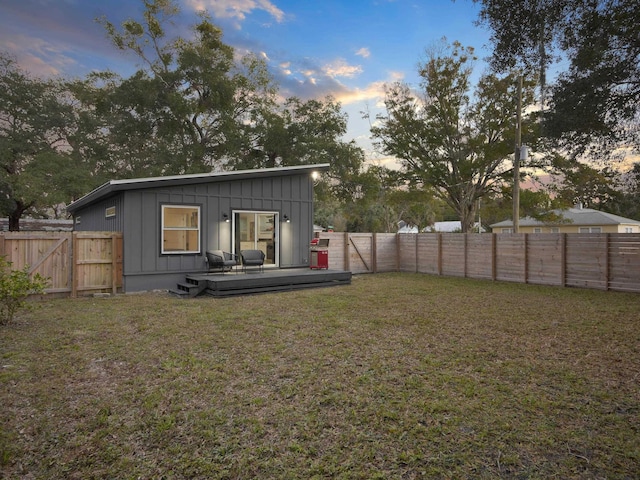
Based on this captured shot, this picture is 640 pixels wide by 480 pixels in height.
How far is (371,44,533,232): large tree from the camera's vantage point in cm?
1961

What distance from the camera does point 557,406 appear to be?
325 centimetres

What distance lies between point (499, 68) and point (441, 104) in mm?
18371

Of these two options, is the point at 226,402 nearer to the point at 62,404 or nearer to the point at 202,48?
the point at 62,404

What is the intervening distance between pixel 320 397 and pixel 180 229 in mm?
8097

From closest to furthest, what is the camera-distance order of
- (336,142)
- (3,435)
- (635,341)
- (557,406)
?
(3,435) < (557,406) < (635,341) < (336,142)

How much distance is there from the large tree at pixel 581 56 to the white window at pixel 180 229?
28.0ft

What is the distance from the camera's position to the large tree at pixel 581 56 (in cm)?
324

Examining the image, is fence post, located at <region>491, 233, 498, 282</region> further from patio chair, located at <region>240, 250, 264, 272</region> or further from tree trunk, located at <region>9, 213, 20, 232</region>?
tree trunk, located at <region>9, 213, 20, 232</region>

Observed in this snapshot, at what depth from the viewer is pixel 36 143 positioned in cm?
2072

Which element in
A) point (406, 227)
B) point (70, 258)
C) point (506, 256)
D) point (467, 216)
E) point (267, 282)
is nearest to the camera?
point (70, 258)

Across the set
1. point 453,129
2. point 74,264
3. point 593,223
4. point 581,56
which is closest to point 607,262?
point 581,56

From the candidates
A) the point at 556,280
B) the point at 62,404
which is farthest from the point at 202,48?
the point at 62,404

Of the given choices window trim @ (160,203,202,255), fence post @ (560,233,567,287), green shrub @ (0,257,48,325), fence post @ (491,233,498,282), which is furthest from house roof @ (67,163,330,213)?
fence post @ (560,233,567,287)

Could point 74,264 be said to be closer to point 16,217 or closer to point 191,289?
point 191,289
